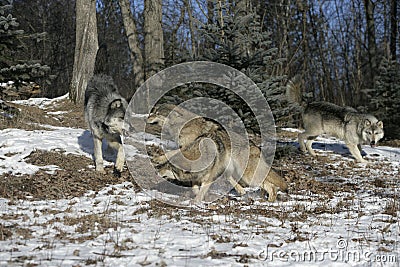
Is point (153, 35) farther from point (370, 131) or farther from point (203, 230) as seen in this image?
point (203, 230)

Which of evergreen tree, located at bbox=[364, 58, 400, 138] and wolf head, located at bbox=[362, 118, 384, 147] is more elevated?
evergreen tree, located at bbox=[364, 58, 400, 138]

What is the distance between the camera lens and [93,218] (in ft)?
17.7

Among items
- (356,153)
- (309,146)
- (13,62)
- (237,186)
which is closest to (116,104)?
(237,186)

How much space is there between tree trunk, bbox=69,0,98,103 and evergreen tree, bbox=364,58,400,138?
35.2ft

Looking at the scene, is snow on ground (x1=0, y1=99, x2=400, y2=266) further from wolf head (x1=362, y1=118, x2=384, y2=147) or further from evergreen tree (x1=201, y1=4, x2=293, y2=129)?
wolf head (x1=362, y1=118, x2=384, y2=147)

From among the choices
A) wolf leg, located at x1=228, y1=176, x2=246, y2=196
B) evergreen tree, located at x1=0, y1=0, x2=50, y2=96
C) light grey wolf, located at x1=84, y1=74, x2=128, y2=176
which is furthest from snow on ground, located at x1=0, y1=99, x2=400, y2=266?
evergreen tree, located at x1=0, y1=0, x2=50, y2=96

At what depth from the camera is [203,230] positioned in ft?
16.8

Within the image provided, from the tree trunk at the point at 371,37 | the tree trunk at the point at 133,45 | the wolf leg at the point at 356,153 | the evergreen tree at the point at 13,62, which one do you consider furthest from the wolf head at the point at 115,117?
the tree trunk at the point at 371,37

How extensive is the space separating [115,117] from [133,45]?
10918 millimetres

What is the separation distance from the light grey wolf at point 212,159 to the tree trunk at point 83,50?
9.30m

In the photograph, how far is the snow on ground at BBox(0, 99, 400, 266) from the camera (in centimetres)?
410

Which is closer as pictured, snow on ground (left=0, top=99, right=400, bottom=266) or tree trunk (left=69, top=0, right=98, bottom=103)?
snow on ground (left=0, top=99, right=400, bottom=266)

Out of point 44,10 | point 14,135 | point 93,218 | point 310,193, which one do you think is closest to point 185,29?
point 44,10

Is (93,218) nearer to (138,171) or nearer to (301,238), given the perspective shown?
(301,238)
